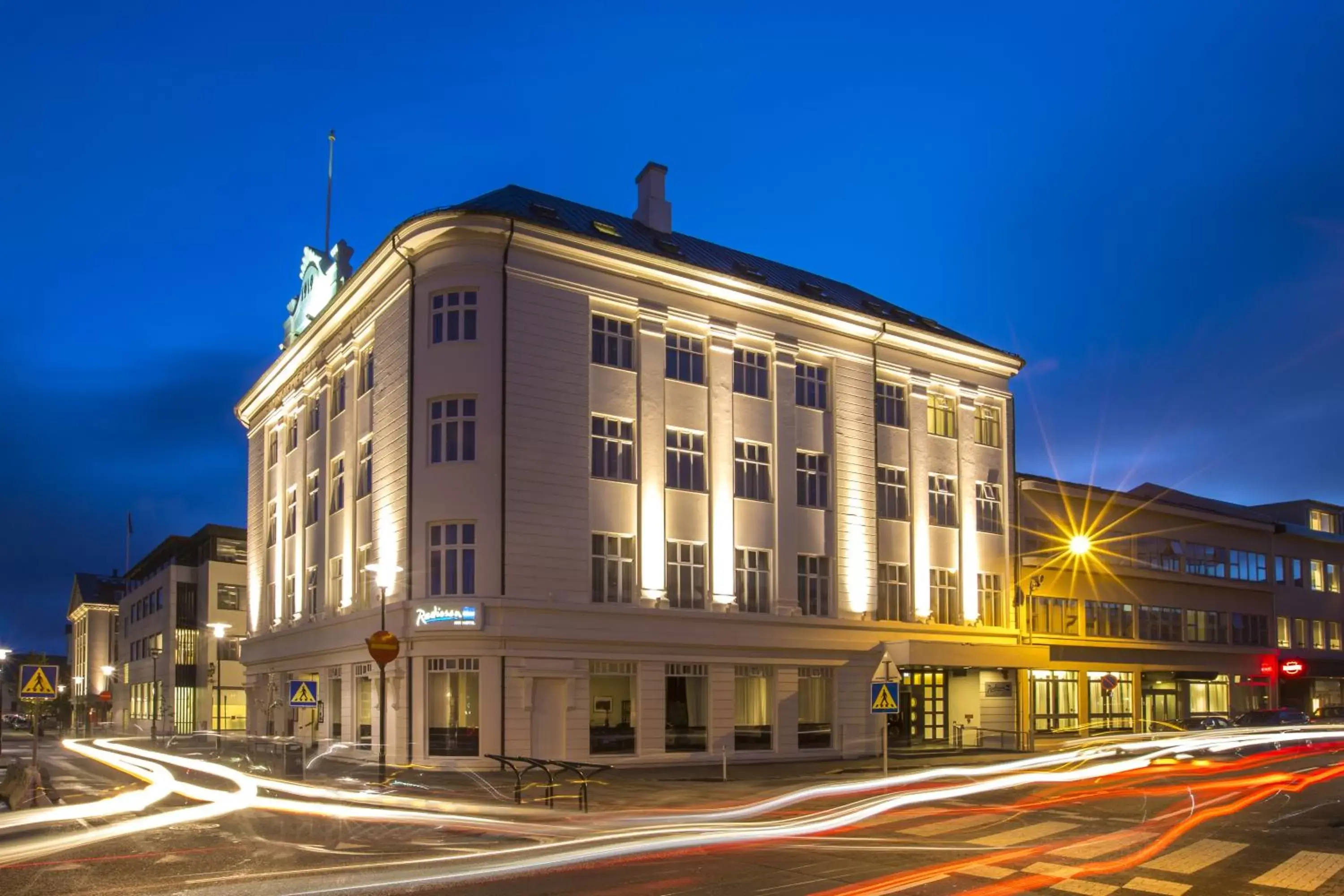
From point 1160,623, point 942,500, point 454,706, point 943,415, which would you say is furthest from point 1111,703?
point 454,706

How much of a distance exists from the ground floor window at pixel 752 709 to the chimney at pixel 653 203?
1785 centimetres

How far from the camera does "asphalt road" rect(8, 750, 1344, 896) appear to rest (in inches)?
555

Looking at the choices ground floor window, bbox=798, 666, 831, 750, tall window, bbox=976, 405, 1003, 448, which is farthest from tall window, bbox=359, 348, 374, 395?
tall window, bbox=976, 405, 1003, 448

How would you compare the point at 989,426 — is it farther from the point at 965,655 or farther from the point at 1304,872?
the point at 1304,872

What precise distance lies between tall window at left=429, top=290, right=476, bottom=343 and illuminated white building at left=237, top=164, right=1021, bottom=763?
83mm

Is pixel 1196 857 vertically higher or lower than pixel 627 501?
lower

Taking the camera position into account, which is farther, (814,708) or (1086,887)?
(814,708)

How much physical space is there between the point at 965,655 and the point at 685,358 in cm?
1534

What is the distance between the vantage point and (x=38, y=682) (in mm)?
25969

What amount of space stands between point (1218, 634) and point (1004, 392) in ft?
69.3

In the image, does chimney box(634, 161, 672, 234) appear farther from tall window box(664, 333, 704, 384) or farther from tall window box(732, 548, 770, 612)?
tall window box(732, 548, 770, 612)

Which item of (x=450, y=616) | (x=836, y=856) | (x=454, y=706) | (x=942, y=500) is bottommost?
(x=836, y=856)

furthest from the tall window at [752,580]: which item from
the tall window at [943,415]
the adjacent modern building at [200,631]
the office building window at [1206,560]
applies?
the adjacent modern building at [200,631]

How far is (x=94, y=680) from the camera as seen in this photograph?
4619 inches
